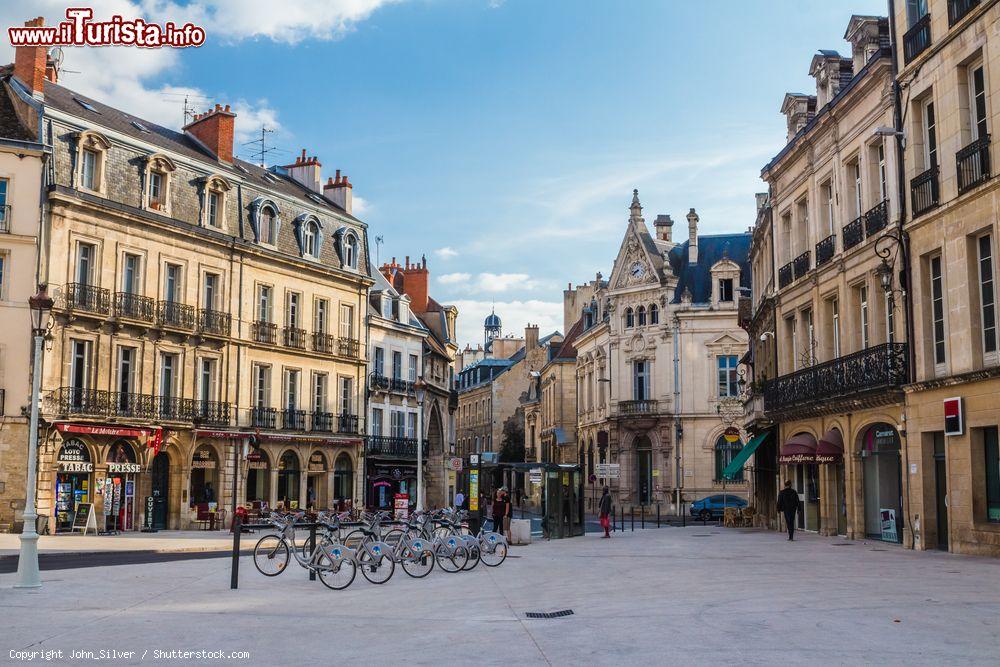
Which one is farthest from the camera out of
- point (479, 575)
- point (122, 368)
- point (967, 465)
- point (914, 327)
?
point (122, 368)

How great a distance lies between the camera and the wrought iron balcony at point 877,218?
2400cm

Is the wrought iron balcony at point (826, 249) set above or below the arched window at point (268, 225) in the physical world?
below

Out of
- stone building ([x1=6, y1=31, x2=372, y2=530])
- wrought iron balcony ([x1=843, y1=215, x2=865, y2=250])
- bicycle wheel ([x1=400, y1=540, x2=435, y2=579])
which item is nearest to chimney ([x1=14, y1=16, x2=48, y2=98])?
stone building ([x1=6, y1=31, x2=372, y2=530])

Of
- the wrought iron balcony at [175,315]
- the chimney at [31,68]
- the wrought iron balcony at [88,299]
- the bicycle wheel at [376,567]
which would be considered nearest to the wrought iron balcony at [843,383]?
the bicycle wheel at [376,567]

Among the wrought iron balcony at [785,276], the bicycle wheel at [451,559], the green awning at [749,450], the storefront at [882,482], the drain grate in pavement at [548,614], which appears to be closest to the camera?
the drain grate in pavement at [548,614]

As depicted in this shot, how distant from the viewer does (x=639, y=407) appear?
5928cm

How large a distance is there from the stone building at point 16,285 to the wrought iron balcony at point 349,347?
15.3 m

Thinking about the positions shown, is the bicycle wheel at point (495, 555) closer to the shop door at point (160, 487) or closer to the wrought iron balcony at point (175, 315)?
the shop door at point (160, 487)

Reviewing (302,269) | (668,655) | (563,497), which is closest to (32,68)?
(302,269)

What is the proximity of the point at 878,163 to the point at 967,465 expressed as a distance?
864 cm

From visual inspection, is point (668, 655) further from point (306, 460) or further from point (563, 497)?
point (306, 460)

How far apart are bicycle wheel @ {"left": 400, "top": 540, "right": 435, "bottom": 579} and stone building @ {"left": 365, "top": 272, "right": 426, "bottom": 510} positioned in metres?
28.8

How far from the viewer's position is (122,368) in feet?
112

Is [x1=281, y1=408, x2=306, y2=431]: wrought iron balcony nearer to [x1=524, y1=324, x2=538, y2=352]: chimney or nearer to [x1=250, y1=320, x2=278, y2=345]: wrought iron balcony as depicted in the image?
[x1=250, y1=320, x2=278, y2=345]: wrought iron balcony
